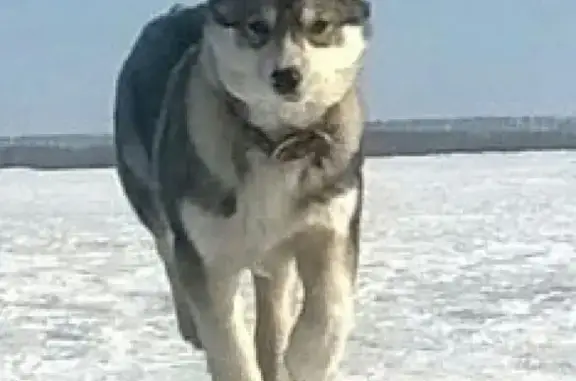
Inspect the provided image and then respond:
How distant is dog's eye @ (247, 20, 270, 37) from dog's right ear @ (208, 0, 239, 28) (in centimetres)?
3

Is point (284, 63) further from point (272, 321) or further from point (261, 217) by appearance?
point (272, 321)

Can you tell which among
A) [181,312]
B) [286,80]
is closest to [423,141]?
[181,312]

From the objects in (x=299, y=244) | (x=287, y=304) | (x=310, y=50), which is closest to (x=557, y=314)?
(x=287, y=304)

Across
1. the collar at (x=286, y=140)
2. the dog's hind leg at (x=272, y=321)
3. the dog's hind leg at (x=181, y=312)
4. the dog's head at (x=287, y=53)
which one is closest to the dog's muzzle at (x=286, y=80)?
the dog's head at (x=287, y=53)

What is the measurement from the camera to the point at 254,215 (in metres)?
2.02

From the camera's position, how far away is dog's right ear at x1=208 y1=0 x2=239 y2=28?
196 centimetres

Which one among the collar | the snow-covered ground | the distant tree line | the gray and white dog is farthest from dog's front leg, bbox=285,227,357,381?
the distant tree line

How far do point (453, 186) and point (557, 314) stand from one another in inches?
93.3

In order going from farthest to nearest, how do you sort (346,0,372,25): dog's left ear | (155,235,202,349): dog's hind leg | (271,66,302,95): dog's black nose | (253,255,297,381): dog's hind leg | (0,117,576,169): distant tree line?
(0,117,576,169): distant tree line → (155,235,202,349): dog's hind leg → (253,255,297,381): dog's hind leg → (346,0,372,25): dog's left ear → (271,66,302,95): dog's black nose

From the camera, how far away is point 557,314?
9.45 ft

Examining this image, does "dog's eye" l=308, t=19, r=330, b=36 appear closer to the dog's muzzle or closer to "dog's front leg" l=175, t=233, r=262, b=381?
the dog's muzzle

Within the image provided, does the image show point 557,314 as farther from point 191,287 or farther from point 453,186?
point 453,186

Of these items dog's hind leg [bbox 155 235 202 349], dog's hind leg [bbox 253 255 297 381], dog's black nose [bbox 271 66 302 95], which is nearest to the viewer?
dog's black nose [bbox 271 66 302 95]

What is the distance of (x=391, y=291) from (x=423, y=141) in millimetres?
3372
